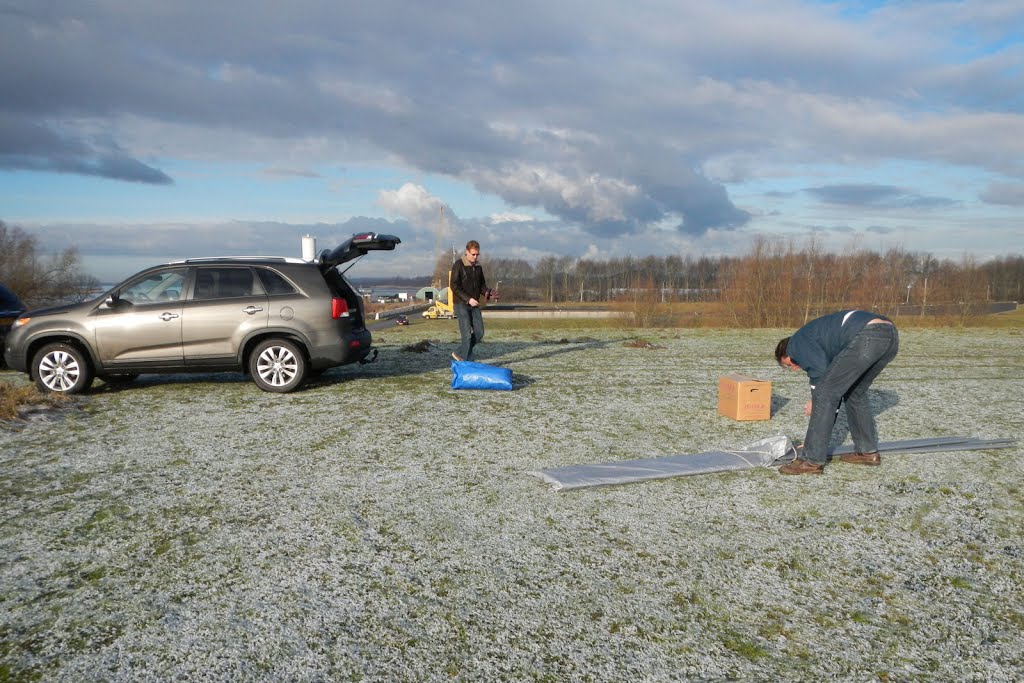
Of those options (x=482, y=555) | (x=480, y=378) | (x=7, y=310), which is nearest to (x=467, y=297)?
(x=480, y=378)

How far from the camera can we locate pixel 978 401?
866 cm

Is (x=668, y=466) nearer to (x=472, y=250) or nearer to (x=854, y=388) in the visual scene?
(x=854, y=388)

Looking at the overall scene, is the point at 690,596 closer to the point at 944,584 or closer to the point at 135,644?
the point at 944,584

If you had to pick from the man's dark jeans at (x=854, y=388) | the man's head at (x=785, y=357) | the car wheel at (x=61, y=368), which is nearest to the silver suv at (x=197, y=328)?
the car wheel at (x=61, y=368)

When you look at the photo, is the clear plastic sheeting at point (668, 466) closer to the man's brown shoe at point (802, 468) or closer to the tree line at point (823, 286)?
the man's brown shoe at point (802, 468)

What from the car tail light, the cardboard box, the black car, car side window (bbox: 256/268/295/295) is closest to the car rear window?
car side window (bbox: 256/268/295/295)

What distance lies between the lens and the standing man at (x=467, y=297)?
9984 millimetres

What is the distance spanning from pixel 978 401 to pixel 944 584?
20.6ft

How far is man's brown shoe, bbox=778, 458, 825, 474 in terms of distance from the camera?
548 cm

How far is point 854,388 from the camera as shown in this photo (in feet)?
18.5

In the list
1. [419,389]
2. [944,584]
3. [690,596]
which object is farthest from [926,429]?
[419,389]

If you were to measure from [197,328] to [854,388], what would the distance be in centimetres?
746

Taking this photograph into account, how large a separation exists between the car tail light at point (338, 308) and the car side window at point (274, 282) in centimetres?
55

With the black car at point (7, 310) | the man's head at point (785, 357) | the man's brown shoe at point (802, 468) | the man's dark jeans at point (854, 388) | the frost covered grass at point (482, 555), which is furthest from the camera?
the black car at point (7, 310)
